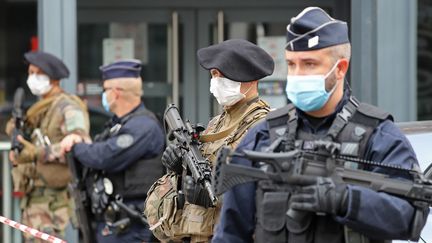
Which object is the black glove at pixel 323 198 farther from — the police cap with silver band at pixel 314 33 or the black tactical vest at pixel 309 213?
the police cap with silver band at pixel 314 33

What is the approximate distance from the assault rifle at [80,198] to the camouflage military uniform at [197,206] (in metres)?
2.35

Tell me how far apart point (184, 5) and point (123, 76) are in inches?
86.8

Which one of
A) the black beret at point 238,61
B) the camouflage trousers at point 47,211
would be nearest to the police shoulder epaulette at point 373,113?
the black beret at point 238,61

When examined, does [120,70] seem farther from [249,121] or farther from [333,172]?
[333,172]

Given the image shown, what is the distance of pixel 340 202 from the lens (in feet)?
10.7

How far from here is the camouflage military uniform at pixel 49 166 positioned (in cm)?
802

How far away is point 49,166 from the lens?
26.6 ft

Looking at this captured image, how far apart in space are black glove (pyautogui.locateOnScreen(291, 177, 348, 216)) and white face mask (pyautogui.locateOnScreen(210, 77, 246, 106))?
5.64 ft

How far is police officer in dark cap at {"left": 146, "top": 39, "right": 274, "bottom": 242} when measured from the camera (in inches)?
193

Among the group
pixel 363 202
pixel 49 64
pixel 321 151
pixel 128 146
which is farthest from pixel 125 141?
pixel 363 202

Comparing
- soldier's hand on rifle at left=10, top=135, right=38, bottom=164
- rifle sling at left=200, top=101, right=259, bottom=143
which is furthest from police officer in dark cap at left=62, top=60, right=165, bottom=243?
rifle sling at left=200, top=101, right=259, bottom=143

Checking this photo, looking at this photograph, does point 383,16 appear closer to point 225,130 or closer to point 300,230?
point 225,130

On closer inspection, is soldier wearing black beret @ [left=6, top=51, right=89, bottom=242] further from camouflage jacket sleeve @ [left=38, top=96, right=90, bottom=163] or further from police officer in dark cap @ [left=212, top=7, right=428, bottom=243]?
police officer in dark cap @ [left=212, top=7, right=428, bottom=243]

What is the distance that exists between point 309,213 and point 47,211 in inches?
198
